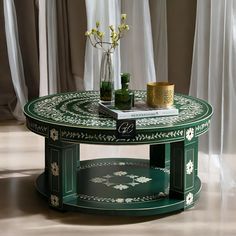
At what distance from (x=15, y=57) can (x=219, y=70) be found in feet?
5.85

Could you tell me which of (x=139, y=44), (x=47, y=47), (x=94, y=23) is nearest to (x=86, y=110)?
(x=139, y=44)

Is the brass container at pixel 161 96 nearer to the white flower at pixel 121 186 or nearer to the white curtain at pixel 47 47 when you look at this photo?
the white flower at pixel 121 186

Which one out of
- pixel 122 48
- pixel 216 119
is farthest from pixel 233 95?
pixel 122 48

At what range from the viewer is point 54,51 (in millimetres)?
4762

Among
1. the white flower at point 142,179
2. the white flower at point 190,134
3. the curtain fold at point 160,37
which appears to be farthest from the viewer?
the curtain fold at point 160,37

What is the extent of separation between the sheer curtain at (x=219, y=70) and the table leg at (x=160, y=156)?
1.14 feet

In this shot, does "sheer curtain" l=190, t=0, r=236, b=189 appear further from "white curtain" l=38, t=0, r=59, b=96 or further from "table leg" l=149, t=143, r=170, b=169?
"white curtain" l=38, t=0, r=59, b=96

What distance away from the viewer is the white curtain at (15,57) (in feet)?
15.3

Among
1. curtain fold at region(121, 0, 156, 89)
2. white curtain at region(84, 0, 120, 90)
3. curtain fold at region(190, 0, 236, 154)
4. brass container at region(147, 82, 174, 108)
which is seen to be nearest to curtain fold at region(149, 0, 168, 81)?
curtain fold at region(121, 0, 156, 89)

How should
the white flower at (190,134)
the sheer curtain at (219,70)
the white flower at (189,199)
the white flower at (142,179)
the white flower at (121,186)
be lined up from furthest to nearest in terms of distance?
1. the sheer curtain at (219,70)
2. the white flower at (142,179)
3. the white flower at (121,186)
4. the white flower at (189,199)
5. the white flower at (190,134)

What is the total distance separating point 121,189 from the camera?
303 centimetres

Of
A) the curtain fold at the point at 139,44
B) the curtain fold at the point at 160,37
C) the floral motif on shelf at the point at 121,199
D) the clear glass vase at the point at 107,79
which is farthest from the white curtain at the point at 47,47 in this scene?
the floral motif on shelf at the point at 121,199

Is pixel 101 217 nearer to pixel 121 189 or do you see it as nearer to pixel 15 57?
pixel 121 189

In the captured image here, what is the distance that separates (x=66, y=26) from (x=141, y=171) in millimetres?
1998
